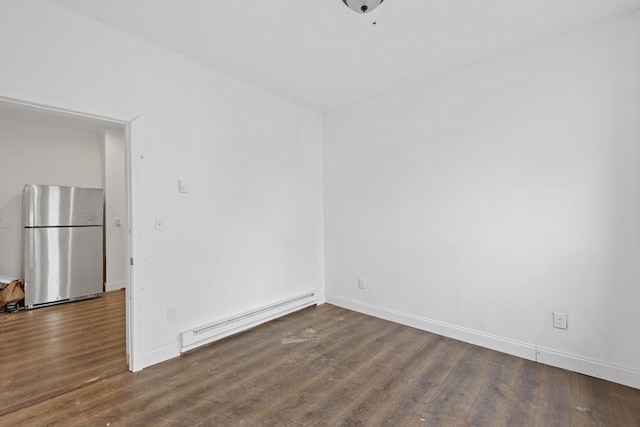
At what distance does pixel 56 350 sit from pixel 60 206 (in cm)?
247

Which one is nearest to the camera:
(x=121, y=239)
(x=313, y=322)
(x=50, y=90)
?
(x=50, y=90)

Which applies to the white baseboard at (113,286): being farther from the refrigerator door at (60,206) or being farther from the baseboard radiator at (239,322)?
the baseboard radiator at (239,322)

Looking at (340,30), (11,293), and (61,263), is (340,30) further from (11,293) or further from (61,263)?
(11,293)

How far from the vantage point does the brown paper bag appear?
3627mm

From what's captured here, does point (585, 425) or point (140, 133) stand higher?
point (140, 133)

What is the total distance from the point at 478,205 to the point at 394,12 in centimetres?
180

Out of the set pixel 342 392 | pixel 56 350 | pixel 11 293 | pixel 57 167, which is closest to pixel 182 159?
pixel 56 350

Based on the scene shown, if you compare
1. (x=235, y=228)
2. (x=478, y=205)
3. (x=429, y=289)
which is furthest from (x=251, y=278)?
(x=478, y=205)

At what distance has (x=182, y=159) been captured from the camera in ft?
8.27

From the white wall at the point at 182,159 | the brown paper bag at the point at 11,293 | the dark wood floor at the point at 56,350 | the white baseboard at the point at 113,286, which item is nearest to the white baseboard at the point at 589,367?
the white wall at the point at 182,159

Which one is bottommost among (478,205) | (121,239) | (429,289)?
(429,289)

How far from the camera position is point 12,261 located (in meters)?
4.18

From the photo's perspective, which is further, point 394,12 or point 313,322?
point 313,322

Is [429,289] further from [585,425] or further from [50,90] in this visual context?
[50,90]
